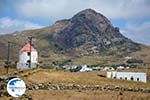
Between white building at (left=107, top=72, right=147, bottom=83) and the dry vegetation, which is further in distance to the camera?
white building at (left=107, top=72, right=147, bottom=83)

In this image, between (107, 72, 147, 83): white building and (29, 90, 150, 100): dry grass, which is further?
(107, 72, 147, 83): white building

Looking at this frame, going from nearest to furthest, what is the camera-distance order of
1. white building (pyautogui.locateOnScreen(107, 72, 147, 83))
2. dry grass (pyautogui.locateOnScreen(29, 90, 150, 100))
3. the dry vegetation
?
dry grass (pyautogui.locateOnScreen(29, 90, 150, 100)) → the dry vegetation → white building (pyautogui.locateOnScreen(107, 72, 147, 83))

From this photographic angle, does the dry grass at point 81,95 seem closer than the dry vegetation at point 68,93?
Yes

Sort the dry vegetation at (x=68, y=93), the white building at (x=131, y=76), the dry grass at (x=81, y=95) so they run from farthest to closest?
the white building at (x=131, y=76)
the dry vegetation at (x=68, y=93)
the dry grass at (x=81, y=95)

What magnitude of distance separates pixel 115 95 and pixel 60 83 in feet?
25.9

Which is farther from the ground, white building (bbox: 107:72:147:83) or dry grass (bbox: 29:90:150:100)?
white building (bbox: 107:72:147:83)

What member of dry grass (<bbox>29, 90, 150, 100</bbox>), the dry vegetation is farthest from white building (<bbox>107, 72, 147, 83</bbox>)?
dry grass (<bbox>29, 90, 150, 100</bbox>)

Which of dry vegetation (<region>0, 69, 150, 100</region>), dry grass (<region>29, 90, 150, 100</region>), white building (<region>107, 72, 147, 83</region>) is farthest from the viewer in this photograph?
white building (<region>107, 72, 147, 83</region>)

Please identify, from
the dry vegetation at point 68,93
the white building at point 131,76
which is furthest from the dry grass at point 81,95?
the white building at point 131,76

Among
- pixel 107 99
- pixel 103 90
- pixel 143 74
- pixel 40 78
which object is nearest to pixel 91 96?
pixel 107 99

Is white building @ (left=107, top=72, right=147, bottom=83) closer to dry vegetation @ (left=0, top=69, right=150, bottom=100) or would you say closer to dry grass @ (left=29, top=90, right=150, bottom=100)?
dry vegetation @ (left=0, top=69, right=150, bottom=100)

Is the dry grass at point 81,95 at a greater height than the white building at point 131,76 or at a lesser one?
lesser

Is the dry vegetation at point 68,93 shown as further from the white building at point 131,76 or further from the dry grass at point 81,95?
the white building at point 131,76

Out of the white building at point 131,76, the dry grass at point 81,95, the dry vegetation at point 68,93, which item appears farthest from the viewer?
the white building at point 131,76
